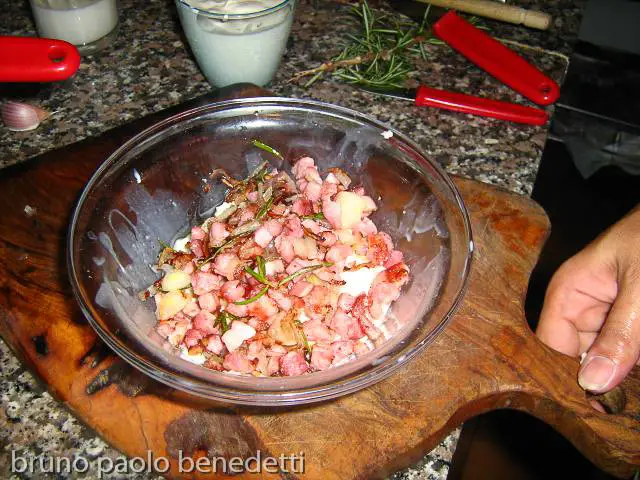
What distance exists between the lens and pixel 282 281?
3.60 feet

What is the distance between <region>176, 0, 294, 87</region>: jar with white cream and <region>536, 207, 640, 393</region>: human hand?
97 cm

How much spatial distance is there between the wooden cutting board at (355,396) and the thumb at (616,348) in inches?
1.3

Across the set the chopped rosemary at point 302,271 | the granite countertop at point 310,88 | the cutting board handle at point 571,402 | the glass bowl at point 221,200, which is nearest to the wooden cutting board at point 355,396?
the cutting board handle at point 571,402

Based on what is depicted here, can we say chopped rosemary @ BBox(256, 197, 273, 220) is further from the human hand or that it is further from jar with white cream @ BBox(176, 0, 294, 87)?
the human hand

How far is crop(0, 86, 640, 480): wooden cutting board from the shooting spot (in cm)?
103

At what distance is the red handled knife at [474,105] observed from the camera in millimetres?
1704

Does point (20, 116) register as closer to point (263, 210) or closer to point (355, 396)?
point (263, 210)

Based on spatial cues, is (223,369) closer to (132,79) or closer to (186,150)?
(186,150)

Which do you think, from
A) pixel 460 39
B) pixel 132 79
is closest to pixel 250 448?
pixel 132 79

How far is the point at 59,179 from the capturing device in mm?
1413

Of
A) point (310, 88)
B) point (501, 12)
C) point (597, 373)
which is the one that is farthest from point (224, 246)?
point (501, 12)

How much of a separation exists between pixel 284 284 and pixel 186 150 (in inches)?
16.5

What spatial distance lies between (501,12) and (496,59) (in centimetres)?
24

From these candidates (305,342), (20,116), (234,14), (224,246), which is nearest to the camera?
(305,342)
